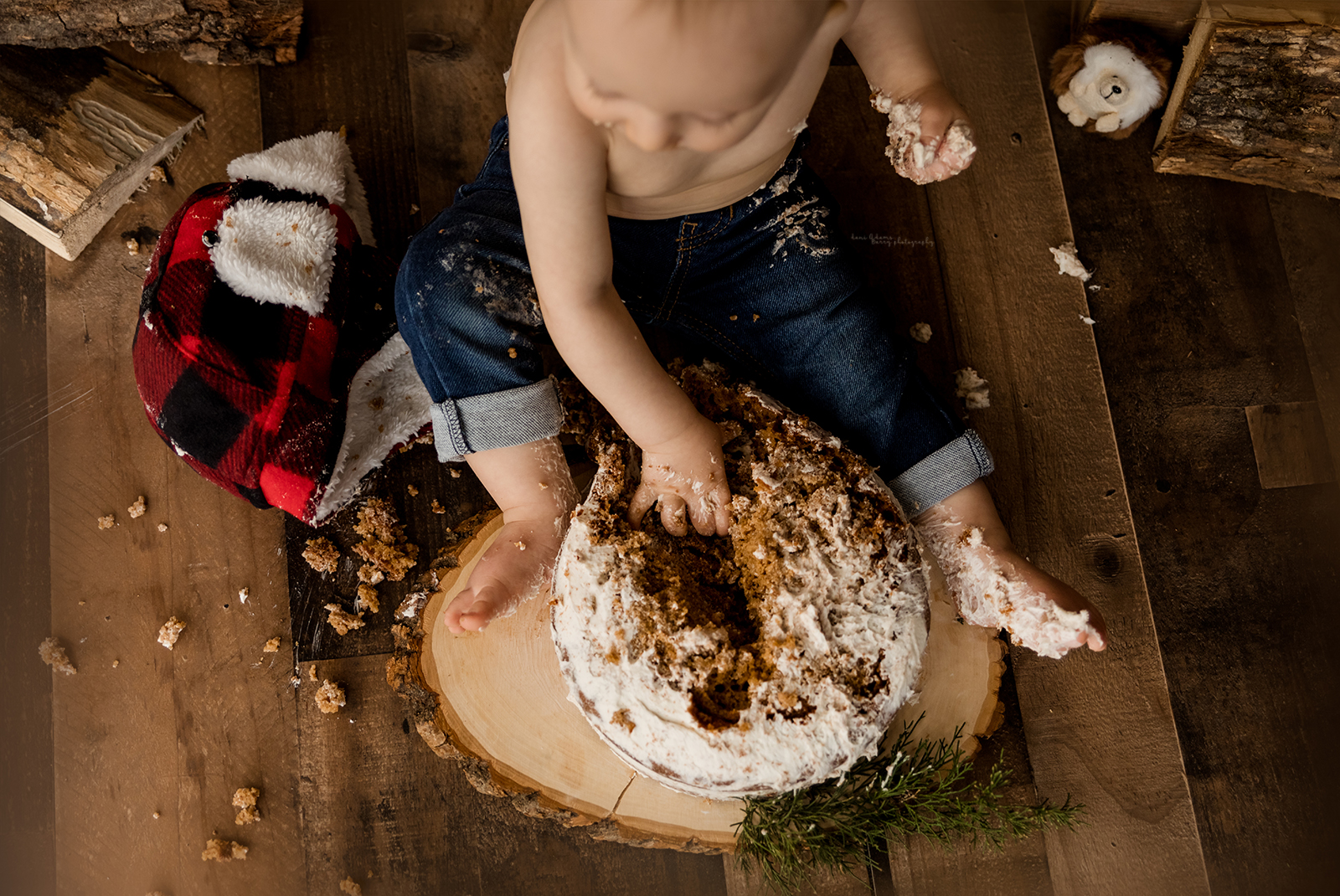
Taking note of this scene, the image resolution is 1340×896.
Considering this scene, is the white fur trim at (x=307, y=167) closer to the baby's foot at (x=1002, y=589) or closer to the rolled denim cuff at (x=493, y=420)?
the rolled denim cuff at (x=493, y=420)

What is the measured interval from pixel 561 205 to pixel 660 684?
460 millimetres

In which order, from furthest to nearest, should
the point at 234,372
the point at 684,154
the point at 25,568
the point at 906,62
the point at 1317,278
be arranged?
1. the point at 1317,278
2. the point at 25,568
3. the point at 234,372
4. the point at 906,62
5. the point at 684,154

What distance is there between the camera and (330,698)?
1.02 m

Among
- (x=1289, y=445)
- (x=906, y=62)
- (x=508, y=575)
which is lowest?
(x=1289, y=445)

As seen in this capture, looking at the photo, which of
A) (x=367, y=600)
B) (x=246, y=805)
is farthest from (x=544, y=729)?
(x=246, y=805)

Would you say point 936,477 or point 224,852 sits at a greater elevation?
point 936,477

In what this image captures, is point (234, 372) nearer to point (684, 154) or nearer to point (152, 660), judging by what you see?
point (152, 660)

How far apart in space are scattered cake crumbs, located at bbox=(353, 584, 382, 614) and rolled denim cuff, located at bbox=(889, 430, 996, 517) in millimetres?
656

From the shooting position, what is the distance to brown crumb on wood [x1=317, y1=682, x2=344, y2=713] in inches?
40.1

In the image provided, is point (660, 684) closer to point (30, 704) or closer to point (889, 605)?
point (889, 605)

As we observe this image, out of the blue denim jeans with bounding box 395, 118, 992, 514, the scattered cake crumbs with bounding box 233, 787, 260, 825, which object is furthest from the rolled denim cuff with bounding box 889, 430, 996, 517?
the scattered cake crumbs with bounding box 233, 787, 260, 825

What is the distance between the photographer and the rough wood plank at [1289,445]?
112 centimetres

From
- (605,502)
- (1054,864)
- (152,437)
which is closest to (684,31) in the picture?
(605,502)

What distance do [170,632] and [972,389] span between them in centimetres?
109
